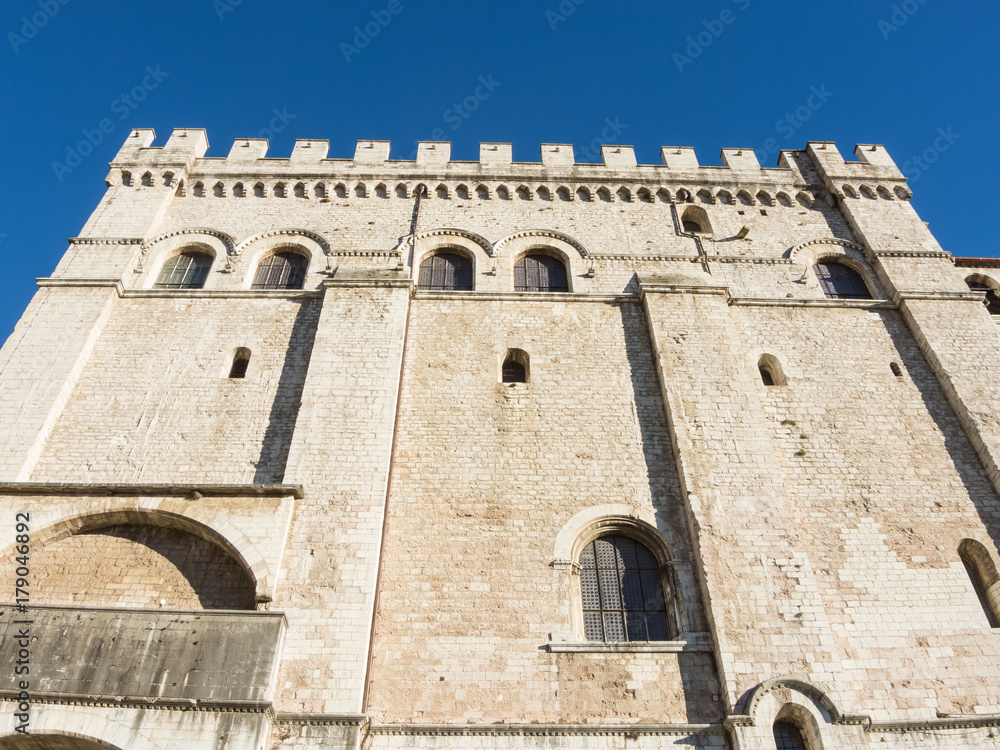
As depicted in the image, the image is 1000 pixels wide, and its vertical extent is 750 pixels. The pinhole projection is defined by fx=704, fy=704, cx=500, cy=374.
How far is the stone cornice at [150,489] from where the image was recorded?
9.27 meters

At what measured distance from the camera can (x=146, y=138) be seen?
53.1ft

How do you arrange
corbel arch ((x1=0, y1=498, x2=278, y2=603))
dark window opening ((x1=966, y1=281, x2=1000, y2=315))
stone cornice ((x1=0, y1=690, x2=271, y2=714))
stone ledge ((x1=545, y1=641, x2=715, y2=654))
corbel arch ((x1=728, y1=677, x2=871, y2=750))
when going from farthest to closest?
1. dark window opening ((x1=966, y1=281, x2=1000, y2=315))
2. corbel arch ((x1=0, y1=498, x2=278, y2=603))
3. stone ledge ((x1=545, y1=641, x2=715, y2=654))
4. corbel arch ((x1=728, y1=677, x2=871, y2=750))
5. stone cornice ((x1=0, y1=690, x2=271, y2=714))

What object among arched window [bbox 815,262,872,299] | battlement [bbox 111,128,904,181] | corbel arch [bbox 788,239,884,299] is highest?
battlement [bbox 111,128,904,181]

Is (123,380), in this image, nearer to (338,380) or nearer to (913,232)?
(338,380)

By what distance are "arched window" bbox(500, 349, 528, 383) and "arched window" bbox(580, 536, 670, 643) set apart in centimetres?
326

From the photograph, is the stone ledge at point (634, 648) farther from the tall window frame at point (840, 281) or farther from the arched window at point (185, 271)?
the arched window at point (185, 271)

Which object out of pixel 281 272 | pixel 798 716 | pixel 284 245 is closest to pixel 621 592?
pixel 798 716

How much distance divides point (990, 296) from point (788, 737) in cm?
1141

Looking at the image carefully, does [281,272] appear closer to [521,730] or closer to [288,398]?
[288,398]

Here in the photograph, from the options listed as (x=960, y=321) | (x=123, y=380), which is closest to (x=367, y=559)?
(x=123, y=380)

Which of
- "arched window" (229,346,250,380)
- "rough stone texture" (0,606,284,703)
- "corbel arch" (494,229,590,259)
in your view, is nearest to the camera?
"rough stone texture" (0,606,284,703)

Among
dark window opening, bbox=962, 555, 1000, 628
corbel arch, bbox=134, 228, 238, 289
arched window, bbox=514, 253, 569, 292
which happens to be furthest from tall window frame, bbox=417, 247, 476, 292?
dark window opening, bbox=962, 555, 1000, 628

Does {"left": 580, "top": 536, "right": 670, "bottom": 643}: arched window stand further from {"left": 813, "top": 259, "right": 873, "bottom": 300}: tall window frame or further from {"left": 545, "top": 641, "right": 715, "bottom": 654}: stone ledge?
{"left": 813, "top": 259, "right": 873, "bottom": 300}: tall window frame

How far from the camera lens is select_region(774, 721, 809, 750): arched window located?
805 centimetres
